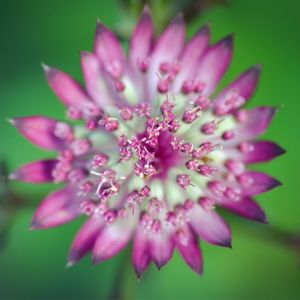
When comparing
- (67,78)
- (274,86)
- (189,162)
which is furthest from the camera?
(274,86)

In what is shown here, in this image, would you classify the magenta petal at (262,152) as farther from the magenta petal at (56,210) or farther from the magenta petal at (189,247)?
the magenta petal at (56,210)

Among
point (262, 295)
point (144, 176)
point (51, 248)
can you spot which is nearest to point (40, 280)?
point (51, 248)

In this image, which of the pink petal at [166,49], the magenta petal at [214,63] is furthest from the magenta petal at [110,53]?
the magenta petal at [214,63]

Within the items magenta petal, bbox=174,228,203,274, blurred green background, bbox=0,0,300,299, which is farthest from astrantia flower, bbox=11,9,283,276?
blurred green background, bbox=0,0,300,299

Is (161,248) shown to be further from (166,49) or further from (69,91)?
(166,49)

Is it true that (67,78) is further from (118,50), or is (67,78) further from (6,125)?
(6,125)

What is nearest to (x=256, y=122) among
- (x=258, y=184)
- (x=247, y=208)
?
(x=258, y=184)
